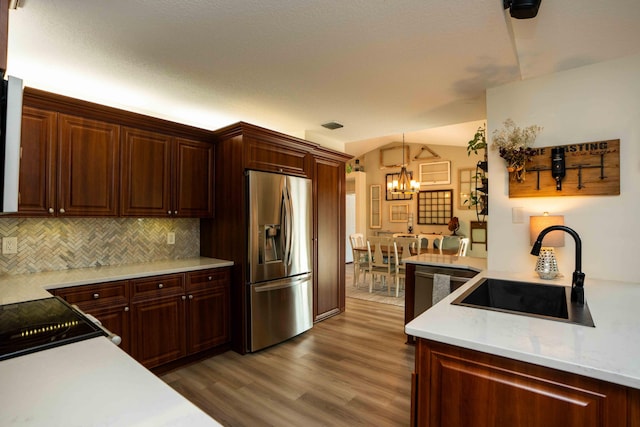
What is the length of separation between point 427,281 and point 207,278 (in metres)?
2.10

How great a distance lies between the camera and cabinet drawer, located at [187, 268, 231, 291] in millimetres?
2842

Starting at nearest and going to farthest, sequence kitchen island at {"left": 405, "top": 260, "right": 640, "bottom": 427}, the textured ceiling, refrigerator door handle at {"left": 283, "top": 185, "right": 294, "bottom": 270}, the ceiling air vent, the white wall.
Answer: kitchen island at {"left": 405, "top": 260, "right": 640, "bottom": 427}, the textured ceiling, the white wall, refrigerator door handle at {"left": 283, "top": 185, "right": 294, "bottom": 270}, the ceiling air vent

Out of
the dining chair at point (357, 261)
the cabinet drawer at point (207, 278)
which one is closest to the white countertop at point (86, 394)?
the cabinet drawer at point (207, 278)

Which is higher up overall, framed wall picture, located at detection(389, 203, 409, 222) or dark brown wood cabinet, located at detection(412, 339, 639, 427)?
framed wall picture, located at detection(389, 203, 409, 222)

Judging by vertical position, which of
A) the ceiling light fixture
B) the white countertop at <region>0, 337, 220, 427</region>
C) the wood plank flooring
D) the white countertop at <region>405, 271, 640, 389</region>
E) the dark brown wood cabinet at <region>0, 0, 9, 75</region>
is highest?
the ceiling light fixture

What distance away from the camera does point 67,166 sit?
2.39 metres

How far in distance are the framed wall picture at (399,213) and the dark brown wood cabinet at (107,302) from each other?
744 cm

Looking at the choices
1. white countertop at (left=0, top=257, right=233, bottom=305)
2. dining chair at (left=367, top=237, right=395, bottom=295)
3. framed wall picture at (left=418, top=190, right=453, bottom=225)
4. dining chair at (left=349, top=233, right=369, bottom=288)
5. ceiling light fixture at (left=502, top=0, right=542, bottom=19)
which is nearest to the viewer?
ceiling light fixture at (left=502, top=0, right=542, bottom=19)

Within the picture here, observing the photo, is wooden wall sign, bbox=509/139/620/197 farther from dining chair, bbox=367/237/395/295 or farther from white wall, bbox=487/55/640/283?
dining chair, bbox=367/237/395/295

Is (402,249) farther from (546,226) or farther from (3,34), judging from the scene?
(3,34)

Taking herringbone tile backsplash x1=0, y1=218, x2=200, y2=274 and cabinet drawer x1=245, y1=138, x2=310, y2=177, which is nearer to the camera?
herringbone tile backsplash x1=0, y1=218, x2=200, y2=274

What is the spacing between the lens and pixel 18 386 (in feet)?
2.67

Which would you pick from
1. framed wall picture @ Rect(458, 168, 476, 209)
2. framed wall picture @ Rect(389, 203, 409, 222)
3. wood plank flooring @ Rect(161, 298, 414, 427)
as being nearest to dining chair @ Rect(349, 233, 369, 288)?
wood plank flooring @ Rect(161, 298, 414, 427)

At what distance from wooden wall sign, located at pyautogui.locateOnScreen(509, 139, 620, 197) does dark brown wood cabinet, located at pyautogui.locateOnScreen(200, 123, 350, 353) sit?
210cm
